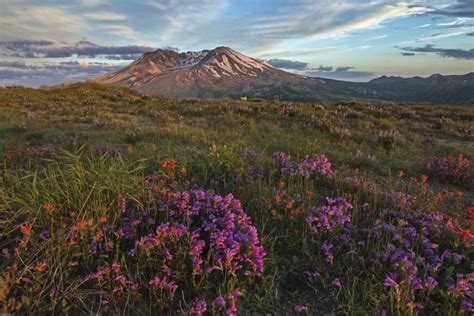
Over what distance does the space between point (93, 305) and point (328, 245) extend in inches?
89.3

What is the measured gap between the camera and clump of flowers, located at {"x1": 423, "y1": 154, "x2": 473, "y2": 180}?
21.3 feet

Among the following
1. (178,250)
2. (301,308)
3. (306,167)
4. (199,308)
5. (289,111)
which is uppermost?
(289,111)

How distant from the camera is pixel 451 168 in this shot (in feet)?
21.8

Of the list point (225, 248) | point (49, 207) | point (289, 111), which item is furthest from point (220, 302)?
point (289, 111)

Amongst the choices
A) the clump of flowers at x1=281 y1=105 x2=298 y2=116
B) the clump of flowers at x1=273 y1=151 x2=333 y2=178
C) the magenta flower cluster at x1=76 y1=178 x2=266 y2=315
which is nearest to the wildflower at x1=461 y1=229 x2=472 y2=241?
the magenta flower cluster at x1=76 y1=178 x2=266 y2=315

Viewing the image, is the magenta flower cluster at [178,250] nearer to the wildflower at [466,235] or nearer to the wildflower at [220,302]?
the wildflower at [220,302]

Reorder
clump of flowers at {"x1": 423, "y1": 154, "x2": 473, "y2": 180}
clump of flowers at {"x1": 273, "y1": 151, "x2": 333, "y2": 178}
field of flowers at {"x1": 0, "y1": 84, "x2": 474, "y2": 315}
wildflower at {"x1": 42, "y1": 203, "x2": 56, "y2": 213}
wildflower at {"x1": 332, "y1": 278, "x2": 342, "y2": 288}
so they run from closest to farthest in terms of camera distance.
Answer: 1. field of flowers at {"x1": 0, "y1": 84, "x2": 474, "y2": 315}
2. wildflower at {"x1": 332, "y1": 278, "x2": 342, "y2": 288}
3. wildflower at {"x1": 42, "y1": 203, "x2": 56, "y2": 213}
4. clump of flowers at {"x1": 273, "y1": 151, "x2": 333, "y2": 178}
5. clump of flowers at {"x1": 423, "y1": 154, "x2": 473, "y2": 180}

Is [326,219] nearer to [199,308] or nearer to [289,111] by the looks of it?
[199,308]

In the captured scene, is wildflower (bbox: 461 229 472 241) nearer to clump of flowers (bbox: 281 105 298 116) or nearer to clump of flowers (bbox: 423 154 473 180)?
clump of flowers (bbox: 423 154 473 180)

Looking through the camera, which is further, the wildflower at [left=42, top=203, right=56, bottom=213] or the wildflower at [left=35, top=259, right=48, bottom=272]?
the wildflower at [left=42, top=203, right=56, bottom=213]

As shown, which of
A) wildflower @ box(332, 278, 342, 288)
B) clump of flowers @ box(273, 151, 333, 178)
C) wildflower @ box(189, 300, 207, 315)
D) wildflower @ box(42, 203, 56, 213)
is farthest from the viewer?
clump of flowers @ box(273, 151, 333, 178)

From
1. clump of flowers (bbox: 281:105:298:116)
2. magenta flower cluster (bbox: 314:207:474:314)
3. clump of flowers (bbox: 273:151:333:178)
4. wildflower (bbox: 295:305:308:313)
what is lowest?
wildflower (bbox: 295:305:308:313)

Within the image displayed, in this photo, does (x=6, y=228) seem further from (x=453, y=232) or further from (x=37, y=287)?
(x=453, y=232)

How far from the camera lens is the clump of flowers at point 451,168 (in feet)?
21.3
